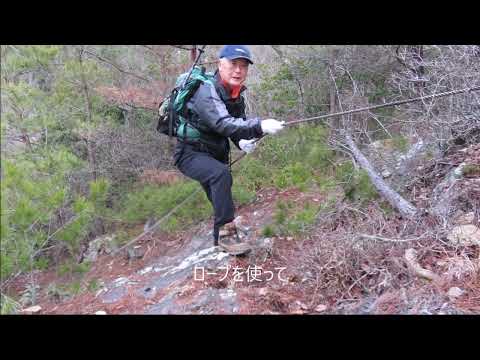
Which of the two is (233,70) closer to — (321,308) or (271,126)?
(271,126)

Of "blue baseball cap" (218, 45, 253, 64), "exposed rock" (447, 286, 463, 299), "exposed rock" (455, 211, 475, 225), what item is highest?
"blue baseball cap" (218, 45, 253, 64)

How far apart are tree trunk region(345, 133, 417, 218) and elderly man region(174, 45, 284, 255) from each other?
1461mm

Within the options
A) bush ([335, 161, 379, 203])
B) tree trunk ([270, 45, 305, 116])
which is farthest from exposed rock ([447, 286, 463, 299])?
tree trunk ([270, 45, 305, 116])

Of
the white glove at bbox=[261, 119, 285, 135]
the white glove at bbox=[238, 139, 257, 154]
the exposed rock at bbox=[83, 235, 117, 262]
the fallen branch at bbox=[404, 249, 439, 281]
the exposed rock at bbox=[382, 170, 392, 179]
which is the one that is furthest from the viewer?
the exposed rock at bbox=[83, 235, 117, 262]

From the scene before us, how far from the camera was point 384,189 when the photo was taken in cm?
422

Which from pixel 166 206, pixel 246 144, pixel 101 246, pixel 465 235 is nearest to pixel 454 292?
pixel 465 235

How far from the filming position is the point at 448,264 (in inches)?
124

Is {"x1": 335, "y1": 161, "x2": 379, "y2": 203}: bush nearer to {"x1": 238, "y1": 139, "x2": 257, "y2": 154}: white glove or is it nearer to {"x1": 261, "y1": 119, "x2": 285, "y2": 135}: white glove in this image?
{"x1": 238, "y1": 139, "x2": 257, "y2": 154}: white glove

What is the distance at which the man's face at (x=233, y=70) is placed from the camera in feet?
11.4

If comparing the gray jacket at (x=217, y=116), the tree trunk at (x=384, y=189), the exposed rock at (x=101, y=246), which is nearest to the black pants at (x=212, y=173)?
the gray jacket at (x=217, y=116)

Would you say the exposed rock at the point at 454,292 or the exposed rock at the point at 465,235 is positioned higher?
the exposed rock at the point at 465,235

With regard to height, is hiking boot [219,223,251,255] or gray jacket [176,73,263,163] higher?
gray jacket [176,73,263,163]

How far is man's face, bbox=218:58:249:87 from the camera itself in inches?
137

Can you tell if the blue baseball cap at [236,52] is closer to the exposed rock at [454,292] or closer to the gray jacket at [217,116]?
the gray jacket at [217,116]
